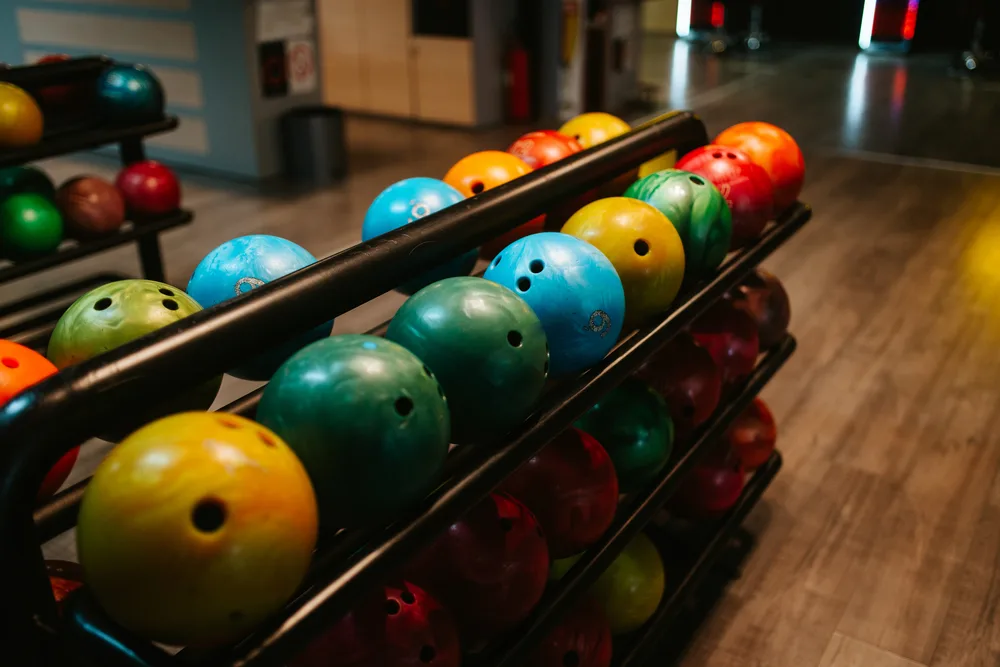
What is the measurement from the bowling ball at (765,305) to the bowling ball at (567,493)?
907mm

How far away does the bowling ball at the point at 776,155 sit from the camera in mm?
2271

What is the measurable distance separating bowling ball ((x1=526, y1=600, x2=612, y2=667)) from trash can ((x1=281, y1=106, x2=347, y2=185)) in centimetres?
463

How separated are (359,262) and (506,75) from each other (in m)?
6.47

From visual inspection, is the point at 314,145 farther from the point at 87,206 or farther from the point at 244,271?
the point at 244,271

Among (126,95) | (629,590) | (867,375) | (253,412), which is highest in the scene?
(126,95)

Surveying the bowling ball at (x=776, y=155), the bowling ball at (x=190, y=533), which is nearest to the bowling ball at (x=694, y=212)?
the bowling ball at (x=776, y=155)

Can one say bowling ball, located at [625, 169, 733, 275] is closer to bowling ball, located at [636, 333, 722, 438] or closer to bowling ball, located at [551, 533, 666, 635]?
bowling ball, located at [636, 333, 722, 438]

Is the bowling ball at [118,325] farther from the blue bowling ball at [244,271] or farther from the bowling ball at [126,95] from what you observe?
the bowling ball at [126,95]

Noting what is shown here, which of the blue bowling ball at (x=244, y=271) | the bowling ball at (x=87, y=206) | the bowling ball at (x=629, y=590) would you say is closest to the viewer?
the blue bowling ball at (x=244, y=271)

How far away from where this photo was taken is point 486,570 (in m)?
1.55

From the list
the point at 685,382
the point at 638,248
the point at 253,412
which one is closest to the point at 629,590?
the point at 685,382

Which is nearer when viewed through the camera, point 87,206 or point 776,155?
point 776,155

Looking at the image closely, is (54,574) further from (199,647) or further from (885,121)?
(885,121)

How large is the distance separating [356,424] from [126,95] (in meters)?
3.12
